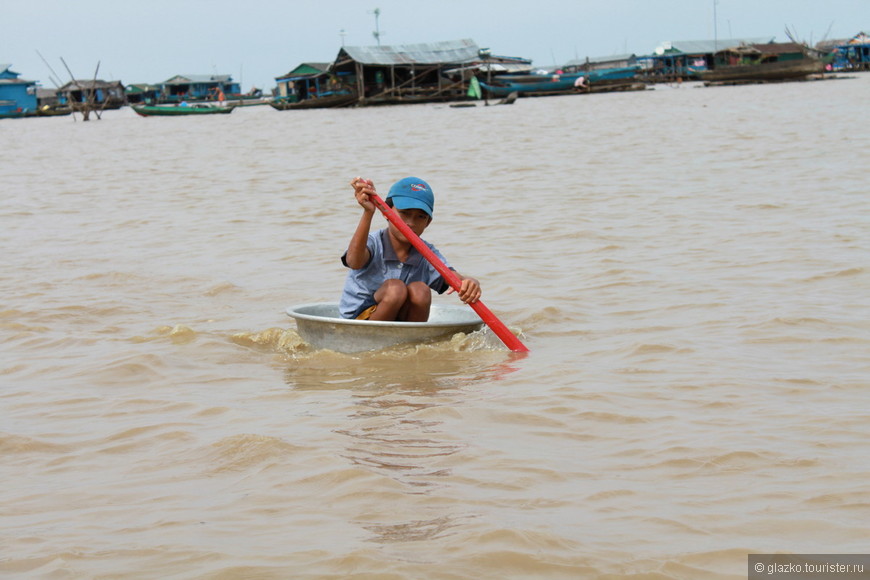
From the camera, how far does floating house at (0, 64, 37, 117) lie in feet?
172

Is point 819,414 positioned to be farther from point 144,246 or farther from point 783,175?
point 783,175

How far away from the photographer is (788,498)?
2354 mm

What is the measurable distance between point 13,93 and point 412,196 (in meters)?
55.0

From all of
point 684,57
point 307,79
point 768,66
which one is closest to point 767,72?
point 768,66

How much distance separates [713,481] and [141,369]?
2415 mm

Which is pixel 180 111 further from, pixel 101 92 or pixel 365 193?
pixel 365 193

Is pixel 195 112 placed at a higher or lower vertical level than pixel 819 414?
higher

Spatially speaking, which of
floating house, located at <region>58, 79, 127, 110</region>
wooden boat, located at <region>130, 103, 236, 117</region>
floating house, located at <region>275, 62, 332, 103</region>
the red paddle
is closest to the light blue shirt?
the red paddle

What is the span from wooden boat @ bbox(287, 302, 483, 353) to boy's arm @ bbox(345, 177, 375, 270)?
0.25m

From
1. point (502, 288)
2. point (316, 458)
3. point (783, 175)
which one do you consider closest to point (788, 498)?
point (316, 458)

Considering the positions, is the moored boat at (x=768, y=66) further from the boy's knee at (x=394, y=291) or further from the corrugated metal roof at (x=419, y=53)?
the boy's knee at (x=394, y=291)

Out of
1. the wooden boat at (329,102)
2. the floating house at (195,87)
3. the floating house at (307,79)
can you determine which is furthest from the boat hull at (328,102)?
the floating house at (195,87)

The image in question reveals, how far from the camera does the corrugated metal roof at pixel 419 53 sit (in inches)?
1527

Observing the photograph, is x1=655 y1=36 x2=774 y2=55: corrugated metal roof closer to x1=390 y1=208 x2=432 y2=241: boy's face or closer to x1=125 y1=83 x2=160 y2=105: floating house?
x1=125 y1=83 x2=160 y2=105: floating house
